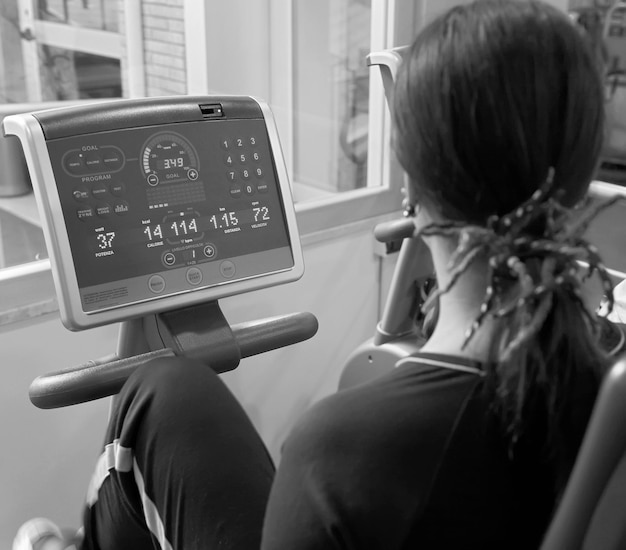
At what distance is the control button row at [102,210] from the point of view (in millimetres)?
1379

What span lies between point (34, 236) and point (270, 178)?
0.91 metres

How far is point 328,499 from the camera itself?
82cm

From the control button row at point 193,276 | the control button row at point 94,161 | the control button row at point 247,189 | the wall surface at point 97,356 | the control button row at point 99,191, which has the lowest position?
the wall surface at point 97,356

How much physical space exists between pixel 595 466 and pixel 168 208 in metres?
0.96

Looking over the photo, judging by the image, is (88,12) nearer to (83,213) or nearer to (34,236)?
(34,236)

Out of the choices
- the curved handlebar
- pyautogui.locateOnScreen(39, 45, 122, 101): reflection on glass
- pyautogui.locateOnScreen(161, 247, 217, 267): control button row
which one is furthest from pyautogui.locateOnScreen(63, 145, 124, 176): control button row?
pyautogui.locateOnScreen(39, 45, 122, 101): reflection on glass

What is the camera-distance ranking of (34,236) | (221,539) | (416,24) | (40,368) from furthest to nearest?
(416,24) < (34,236) < (40,368) < (221,539)

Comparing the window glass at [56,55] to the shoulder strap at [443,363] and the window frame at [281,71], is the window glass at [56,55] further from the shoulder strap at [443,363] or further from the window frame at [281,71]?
the shoulder strap at [443,363]

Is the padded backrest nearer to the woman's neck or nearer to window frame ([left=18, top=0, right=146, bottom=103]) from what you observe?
the woman's neck

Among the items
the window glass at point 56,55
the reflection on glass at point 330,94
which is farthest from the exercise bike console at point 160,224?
the window glass at point 56,55

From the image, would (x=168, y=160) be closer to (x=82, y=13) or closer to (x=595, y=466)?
(x=595, y=466)

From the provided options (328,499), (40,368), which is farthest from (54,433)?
(328,499)

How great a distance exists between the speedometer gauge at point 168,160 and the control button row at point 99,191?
0.06 meters

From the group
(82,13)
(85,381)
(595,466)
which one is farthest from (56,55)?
(595,466)
